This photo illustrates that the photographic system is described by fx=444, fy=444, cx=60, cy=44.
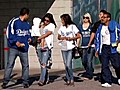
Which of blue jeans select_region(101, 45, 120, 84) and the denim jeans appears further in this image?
the denim jeans

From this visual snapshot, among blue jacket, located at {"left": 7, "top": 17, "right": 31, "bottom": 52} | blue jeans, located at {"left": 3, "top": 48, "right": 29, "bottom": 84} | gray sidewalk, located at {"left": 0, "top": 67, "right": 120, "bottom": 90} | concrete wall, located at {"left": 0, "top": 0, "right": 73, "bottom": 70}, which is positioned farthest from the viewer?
concrete wall, located at {"left": 0, "top": 0, "right": 73, "bottom": 70}

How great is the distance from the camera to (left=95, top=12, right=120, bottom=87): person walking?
10.8 m

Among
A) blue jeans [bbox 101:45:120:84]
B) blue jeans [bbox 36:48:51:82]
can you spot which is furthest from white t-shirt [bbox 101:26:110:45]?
blue jeans [bbox 36:48:51:82]

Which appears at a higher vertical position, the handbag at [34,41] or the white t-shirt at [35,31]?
the white t-shirt at [35,31]

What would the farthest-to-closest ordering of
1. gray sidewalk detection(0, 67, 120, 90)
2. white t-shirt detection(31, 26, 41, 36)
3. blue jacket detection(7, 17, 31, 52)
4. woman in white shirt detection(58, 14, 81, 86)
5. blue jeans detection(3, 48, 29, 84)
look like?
white t-shirt detection(31, 26, 41, 36), woman in white shirt detection(58, 14, 81, 86), gray sidewalk detection(0, 67, 120, 90), blue jeans detection(3, 48, 29, 84), blue jacket detection(7, 17, 31, 52)

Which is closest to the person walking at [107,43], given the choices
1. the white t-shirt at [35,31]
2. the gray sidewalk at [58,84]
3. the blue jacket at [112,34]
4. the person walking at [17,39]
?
the blue jacket at [112,34]

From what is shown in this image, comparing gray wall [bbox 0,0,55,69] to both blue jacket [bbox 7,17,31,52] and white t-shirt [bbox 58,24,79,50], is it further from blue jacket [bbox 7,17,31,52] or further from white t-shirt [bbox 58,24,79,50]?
blue jacket [bbox 7,17,31,52]

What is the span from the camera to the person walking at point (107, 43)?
35.4 feet

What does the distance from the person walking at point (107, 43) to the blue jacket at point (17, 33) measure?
1.86 m

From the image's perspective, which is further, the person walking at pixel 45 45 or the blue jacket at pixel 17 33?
the person walking at pixel 45 45

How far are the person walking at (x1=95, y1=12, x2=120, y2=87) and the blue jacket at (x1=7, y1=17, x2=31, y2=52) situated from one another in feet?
6.09

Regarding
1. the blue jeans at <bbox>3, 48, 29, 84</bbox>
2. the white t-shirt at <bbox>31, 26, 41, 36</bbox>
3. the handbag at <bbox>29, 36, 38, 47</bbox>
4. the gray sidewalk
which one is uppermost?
the white t-shirt at <bbox>31, 26, 41, 36</bbox>

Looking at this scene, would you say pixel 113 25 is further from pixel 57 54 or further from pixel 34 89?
pixel 57 54

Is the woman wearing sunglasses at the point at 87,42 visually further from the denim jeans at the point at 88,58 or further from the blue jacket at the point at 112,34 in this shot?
the blue jacket at the point at 112,34
